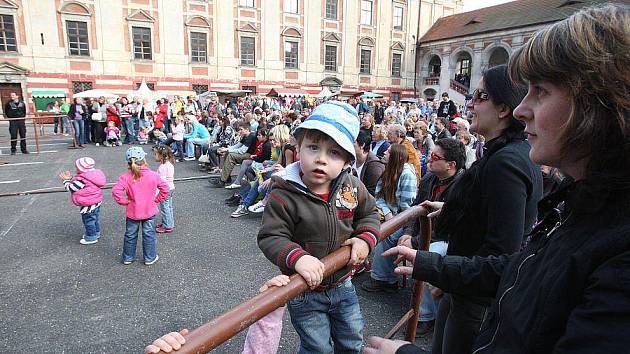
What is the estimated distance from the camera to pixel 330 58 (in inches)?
1391

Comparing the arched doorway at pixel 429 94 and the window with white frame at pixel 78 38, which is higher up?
the window with white frame at pixel 78 38

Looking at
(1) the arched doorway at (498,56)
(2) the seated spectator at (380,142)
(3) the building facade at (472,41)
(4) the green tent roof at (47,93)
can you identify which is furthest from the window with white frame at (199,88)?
(1) the arched doorway at (498,56)

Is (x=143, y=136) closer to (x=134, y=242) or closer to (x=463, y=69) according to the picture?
(x=134, y=242)

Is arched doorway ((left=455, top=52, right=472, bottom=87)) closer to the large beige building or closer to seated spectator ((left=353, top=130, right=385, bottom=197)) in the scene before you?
the large beige building

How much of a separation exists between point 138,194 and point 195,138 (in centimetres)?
796

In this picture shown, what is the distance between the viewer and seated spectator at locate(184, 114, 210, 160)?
12.5 m

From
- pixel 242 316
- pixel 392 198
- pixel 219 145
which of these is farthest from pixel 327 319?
pixel 219 145

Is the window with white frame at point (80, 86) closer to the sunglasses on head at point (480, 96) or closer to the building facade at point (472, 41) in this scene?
the building facade at point (472, 41)

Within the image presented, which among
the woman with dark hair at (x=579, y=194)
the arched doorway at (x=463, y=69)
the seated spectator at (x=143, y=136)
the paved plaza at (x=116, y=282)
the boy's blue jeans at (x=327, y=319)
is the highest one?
the arched doorway at (x=463, y=69)

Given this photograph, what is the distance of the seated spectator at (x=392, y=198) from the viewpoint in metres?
4.31

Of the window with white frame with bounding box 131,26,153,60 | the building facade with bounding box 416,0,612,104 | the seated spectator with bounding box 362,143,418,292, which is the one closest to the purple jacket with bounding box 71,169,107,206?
the seated spectator with bounding box 362,143,418,292

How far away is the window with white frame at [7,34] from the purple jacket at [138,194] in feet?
91.0

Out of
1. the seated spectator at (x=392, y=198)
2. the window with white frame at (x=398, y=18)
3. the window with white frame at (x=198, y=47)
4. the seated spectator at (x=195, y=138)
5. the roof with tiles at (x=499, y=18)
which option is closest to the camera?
the seated spectator at (x=392, y=198)

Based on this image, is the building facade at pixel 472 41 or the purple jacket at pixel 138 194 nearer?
the purple jacket at pixel 138 194
